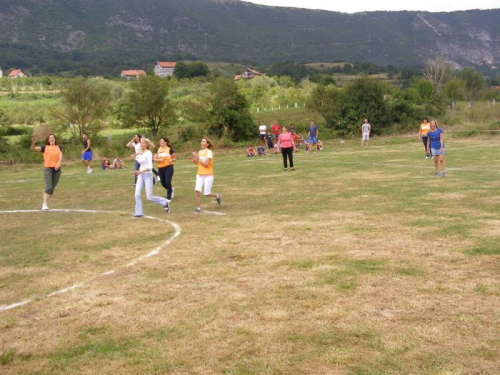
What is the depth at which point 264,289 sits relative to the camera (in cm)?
711

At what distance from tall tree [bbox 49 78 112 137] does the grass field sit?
3296cm

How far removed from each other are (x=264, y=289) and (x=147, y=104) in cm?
4079

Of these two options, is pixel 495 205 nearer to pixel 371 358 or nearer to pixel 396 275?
pixel 396 275

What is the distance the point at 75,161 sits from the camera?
119 feet

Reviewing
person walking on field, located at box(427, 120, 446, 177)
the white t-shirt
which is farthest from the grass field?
person walking on field, located at box(427, 120, 446, 177)

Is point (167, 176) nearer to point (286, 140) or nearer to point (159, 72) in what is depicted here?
point (286, 140)

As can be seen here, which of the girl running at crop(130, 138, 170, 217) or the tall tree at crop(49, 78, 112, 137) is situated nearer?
the girl running at crop(130, 138, 170, 217)

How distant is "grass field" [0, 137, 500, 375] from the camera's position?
5203 millimetres

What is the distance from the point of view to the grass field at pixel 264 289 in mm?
5203

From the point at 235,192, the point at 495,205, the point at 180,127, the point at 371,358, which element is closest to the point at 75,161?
the point at 180,127

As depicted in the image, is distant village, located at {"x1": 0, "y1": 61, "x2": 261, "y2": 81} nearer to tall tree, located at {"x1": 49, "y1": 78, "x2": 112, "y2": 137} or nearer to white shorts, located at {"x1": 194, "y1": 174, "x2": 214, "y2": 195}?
tall tree, located at {"x1": 49, "y1": 78, "x2": 112, "y2": 137}

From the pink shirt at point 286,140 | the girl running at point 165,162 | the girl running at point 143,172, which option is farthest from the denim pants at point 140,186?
the pink shirt at point 286,140

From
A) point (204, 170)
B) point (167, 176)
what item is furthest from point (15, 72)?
point (204, 170)

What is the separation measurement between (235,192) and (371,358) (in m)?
12.5
